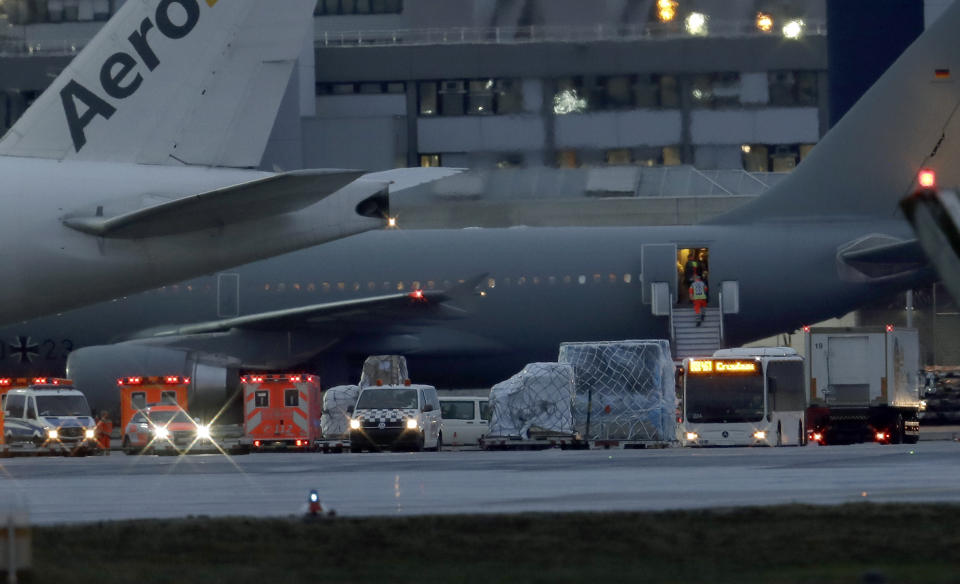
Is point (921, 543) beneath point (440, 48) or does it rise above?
beneath

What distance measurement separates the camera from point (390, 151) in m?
78.2

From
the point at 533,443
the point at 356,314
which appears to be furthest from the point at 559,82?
the point at 533,443

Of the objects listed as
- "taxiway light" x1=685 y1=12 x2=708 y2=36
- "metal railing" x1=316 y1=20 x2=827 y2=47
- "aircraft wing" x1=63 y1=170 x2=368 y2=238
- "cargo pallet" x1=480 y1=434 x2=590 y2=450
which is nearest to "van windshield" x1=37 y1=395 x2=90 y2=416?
"cargo pallet" x1=480 y1=434 x2=590 y2=450

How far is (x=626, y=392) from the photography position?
43.0m

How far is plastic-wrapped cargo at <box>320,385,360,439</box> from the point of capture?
145 feet

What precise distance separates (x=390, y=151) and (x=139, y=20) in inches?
2021

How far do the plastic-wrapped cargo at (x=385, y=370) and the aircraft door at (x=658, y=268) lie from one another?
745 cm

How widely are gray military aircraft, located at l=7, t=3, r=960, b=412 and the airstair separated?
6cm

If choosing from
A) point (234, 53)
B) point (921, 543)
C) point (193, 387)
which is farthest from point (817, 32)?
point (921, 543)

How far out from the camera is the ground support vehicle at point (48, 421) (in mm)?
41562

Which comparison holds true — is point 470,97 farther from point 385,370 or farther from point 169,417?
point 169,417

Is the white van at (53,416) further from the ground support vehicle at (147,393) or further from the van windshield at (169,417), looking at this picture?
the van windshield at (169,417)

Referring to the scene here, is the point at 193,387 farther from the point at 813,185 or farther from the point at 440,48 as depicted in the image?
the point at 440,48

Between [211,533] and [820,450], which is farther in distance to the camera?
Result: [820,450]
